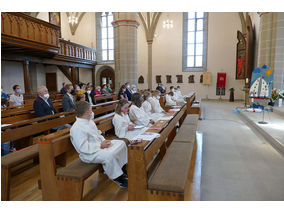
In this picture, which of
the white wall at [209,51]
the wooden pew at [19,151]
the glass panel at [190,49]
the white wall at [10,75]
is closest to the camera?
the wooden pew at [19,151]

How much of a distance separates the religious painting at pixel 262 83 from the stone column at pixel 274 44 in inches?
56.9

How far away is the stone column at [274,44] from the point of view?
8.62 m

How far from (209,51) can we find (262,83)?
29.7 ft

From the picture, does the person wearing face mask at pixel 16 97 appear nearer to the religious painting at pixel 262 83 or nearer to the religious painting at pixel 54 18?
the religious painting at pixel 262 83

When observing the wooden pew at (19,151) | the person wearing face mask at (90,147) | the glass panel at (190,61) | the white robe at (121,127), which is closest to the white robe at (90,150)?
the person wearing face mask at (90,147)

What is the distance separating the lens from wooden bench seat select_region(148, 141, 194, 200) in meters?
2.12

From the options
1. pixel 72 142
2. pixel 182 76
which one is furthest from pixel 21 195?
pixel 182 76

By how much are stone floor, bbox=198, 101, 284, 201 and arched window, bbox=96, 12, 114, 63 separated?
1359cm

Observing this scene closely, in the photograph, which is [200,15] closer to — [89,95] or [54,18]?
[54,18]

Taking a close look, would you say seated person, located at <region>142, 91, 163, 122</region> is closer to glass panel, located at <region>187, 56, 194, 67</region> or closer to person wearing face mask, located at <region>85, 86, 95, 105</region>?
person wearing face mask, located at <region>85, 86, 95, 105</region>

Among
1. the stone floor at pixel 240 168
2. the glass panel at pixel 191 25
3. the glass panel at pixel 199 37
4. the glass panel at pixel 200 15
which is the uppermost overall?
the glass panel at pixel 200 15

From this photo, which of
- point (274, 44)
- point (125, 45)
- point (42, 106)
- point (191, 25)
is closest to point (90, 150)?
point (42, 106)

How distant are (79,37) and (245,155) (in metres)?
17.2

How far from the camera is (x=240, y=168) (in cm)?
359
